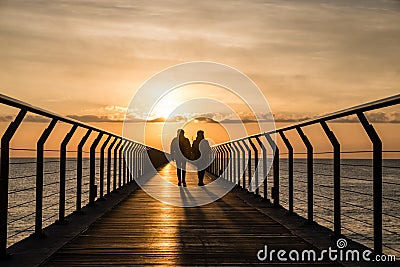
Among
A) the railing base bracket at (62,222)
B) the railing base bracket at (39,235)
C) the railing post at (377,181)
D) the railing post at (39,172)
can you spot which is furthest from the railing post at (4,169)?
the railing post at (377,181)

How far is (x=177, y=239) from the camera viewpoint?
6.34 meters

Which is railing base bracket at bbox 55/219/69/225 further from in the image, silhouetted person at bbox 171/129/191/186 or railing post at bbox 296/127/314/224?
silhouetted person at bbox 171/129/191/186

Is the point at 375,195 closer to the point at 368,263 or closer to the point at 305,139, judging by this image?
the point at 368,263

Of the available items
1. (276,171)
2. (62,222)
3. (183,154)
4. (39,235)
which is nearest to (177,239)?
(39,235)

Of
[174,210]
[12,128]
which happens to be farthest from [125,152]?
[12,128]

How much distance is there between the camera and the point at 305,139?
7.44 metres

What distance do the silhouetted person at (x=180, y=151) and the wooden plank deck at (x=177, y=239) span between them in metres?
7.08

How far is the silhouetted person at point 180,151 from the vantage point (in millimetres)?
16609

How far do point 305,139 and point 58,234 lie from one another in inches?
116

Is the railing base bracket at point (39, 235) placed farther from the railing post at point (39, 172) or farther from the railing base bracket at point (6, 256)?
the railing base bracket at point (6, 256)

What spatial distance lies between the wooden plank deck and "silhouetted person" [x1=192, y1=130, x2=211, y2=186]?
23.7 feet

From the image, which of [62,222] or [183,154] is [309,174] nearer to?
[62,222]

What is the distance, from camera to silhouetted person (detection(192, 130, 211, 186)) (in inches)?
661

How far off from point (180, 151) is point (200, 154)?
55 cm
